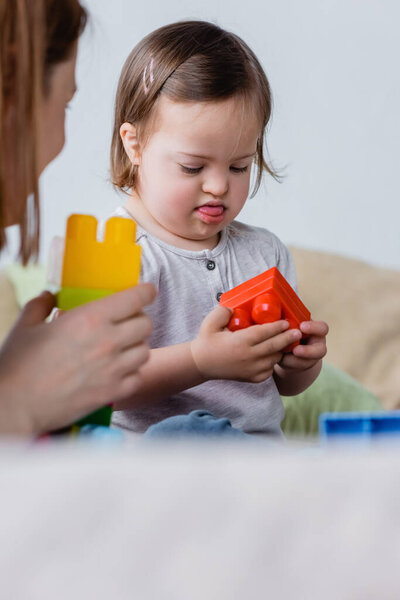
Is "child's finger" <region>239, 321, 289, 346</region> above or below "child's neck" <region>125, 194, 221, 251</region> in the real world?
below

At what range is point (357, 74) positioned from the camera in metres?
1.63

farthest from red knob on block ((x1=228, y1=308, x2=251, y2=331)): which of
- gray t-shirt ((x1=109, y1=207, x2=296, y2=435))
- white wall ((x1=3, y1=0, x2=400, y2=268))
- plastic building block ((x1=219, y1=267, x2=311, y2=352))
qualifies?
white wall ((x1=3, y1=0, x2=400, y2=268))

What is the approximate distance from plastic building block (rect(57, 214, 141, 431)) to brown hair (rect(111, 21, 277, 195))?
0.26m

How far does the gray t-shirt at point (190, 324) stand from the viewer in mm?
855

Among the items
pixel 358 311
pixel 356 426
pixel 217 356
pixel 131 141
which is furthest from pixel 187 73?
pixel 358 311

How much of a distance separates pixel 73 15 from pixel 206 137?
8.7 inches

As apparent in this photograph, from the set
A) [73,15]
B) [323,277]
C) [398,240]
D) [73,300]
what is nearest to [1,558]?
[73,300]

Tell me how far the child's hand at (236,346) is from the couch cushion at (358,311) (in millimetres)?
715

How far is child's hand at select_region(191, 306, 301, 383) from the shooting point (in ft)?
2.42

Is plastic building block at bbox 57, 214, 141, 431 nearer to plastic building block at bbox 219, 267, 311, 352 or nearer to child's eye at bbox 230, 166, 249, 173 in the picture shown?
plastic building block at bbox 219, 267, 311, 352

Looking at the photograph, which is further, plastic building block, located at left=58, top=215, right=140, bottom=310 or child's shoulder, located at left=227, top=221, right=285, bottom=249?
child's shoulder, located at left=227, top=221, right=285, bottom=249

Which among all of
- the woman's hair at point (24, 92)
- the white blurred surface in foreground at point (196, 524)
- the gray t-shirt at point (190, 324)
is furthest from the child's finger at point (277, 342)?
the white blurred surface in foreground at point (196, 524)

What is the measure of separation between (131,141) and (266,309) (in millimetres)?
286

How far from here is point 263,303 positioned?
741 millimetres
